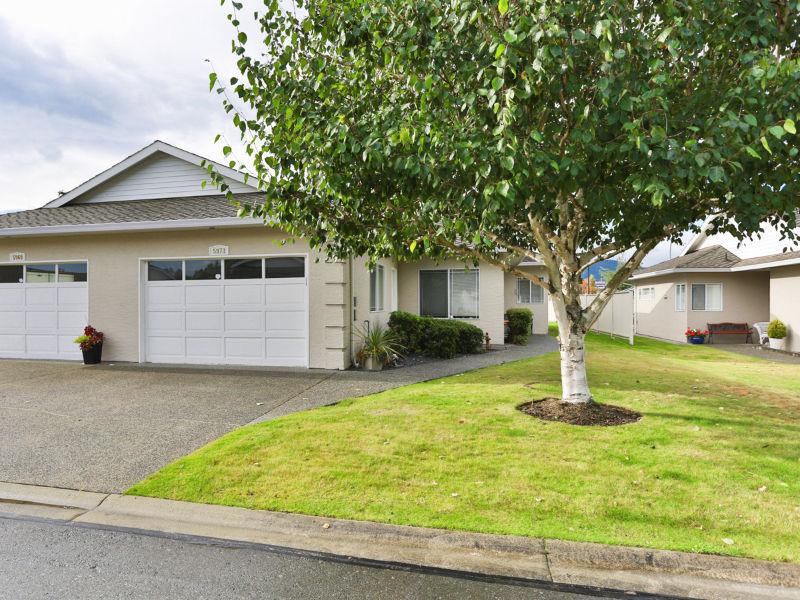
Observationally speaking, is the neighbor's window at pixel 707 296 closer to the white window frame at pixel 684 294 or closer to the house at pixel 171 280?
the white window frame at pixel 684 294

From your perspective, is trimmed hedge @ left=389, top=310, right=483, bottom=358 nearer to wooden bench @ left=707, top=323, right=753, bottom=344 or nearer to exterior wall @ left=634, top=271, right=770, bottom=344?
exterior wall @ left=634, top=271, right=770, bottom=344

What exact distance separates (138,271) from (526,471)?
34.7 feet

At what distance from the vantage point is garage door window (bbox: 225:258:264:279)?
11.1 metres

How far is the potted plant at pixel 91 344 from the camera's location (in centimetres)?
1145

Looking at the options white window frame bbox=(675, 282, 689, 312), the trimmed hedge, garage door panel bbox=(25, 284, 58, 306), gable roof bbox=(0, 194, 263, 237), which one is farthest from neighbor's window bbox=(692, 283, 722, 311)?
garage door panel bbox=(25, 284, 58, 306)

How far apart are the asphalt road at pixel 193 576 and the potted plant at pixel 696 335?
748 inches

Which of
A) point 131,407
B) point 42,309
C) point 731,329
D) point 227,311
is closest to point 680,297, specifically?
point 731,329

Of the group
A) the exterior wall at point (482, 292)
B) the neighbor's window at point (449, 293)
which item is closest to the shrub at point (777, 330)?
the exterior wall at point (482, 292)

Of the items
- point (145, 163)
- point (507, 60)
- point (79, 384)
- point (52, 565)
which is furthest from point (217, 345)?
point (507, 60)

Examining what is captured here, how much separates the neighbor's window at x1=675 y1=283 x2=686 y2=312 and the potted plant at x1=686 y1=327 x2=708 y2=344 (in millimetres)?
987

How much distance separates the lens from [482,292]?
15.5 metres

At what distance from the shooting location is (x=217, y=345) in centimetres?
1130

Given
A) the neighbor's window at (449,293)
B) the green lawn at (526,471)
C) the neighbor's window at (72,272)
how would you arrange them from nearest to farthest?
the green lawn at (526,471)
the neighbor's window at (72,272)
the neighbor's window at (449,293)

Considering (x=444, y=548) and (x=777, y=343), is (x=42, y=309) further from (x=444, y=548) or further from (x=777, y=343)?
(x=777, y=343)
